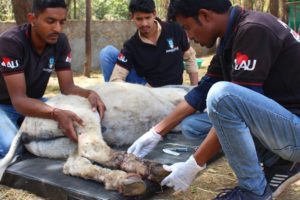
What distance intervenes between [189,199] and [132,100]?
3.93ft

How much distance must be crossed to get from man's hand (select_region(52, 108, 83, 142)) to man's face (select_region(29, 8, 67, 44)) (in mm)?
623

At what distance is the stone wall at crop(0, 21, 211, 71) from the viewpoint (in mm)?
8852

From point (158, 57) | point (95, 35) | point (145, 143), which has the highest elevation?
point (158, 57)

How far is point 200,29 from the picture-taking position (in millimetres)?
2314

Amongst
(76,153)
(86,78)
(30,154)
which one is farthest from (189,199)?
(86,78)

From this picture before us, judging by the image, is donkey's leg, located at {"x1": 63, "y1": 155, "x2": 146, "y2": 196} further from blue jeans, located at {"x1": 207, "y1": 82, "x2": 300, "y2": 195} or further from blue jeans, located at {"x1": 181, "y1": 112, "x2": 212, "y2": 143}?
blue jeans, located at {"x1": 181, "y1": 112, "x2": 212, "y2": 143}

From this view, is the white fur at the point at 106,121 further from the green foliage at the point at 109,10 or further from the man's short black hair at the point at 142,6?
the green foliage at the point at 109,10

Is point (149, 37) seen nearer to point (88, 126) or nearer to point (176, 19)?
point (88, 126)

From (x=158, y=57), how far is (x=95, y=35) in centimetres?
531

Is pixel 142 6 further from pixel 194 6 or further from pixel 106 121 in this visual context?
pixel 194 6

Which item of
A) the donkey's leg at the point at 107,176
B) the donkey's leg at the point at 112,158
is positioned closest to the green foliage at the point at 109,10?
the donkey's leg at the point at 112,158

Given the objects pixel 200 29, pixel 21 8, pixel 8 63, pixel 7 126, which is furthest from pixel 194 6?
pixel 21 8

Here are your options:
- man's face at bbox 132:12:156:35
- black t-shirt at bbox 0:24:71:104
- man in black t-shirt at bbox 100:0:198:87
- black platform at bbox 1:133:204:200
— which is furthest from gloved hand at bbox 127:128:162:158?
man's face at bbox 132:12:156:35

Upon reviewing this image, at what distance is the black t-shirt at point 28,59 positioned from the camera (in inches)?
125
